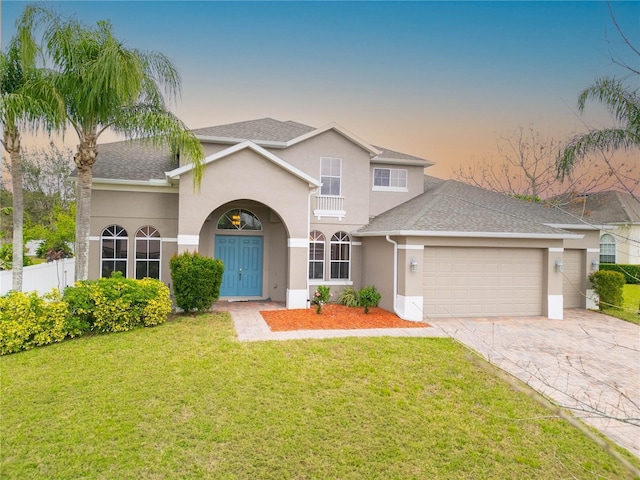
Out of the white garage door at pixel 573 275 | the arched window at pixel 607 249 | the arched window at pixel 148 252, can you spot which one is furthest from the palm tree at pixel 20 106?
the arched window at pixel 607 249

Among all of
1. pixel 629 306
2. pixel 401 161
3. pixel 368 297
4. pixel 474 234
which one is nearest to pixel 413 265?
pixel 368 297

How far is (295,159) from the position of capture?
1571 centimetres

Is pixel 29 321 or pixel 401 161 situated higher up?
pixel 401 161

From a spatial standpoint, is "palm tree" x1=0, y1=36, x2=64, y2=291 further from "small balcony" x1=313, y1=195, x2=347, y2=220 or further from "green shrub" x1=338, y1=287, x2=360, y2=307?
"green shrub" x1=338, y1=287, x2=360, y2=307

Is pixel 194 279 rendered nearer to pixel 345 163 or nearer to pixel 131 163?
pixel 131 163

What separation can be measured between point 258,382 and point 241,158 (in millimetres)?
8491

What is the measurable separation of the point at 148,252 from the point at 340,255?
7688mm

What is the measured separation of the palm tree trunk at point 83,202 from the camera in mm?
11078

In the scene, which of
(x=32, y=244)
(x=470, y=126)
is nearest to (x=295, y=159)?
(x=470, y=126)

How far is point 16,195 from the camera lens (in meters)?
10.2

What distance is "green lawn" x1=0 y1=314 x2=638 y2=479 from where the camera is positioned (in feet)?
15.9

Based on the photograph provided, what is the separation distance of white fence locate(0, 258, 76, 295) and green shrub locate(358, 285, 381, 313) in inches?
380

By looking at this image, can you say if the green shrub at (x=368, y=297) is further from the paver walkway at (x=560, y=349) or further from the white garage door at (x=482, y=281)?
the paver walkway at (x=560, y=349)

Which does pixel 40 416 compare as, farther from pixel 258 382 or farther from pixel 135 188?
pixel 135 188
